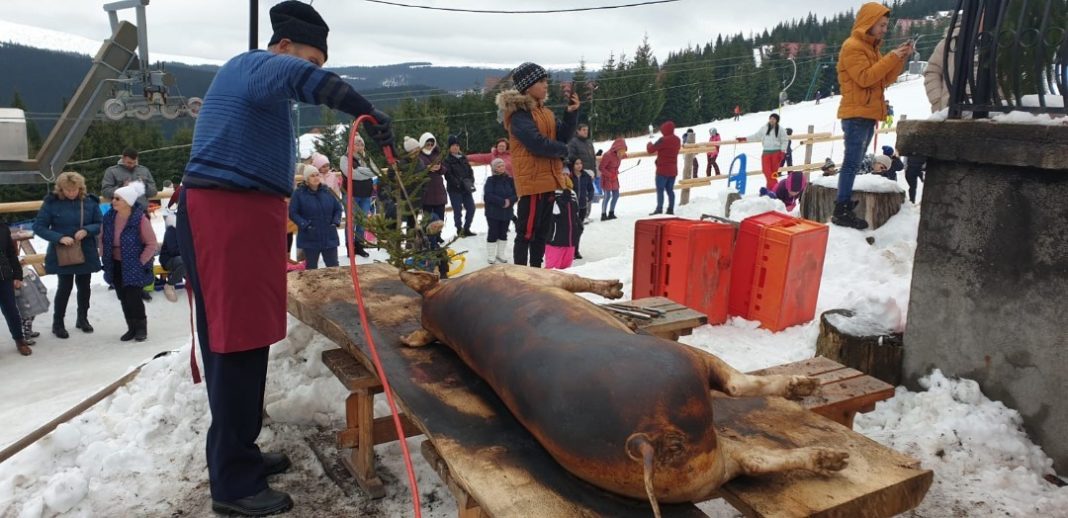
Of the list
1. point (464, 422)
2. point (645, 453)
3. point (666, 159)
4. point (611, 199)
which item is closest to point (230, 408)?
point (464, 422)

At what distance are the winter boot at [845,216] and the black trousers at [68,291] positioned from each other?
7969mm

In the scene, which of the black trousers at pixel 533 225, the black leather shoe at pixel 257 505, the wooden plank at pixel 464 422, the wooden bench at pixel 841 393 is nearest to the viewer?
the wooden plank at pixel 464 422

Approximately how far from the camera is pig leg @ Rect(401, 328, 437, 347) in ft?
10.7

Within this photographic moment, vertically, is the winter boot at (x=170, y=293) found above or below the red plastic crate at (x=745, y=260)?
below

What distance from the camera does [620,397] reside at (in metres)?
1.98

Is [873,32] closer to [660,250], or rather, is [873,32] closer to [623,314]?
[660,250]

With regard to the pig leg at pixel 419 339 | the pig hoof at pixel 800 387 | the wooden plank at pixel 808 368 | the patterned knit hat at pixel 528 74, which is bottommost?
the wooden plank at pixel 808 368

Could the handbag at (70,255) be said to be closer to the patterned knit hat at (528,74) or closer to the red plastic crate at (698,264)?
the patterned knit hat at (528,74)

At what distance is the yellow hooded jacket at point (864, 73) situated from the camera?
5.96 metres

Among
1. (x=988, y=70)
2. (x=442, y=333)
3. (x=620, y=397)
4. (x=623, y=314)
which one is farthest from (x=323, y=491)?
(x=988, y=70)

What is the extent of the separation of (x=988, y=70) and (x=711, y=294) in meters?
2.36

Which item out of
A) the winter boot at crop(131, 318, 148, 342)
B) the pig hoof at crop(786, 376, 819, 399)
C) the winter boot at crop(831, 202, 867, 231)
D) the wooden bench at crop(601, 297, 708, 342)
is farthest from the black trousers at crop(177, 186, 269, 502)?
the winter boot at crop(831, 202, 867, 231)

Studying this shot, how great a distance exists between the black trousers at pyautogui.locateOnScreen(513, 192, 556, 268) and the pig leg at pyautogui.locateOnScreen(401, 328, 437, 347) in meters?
2.89

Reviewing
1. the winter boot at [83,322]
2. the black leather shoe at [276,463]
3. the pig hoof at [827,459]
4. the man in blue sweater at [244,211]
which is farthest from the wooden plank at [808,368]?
the winter boot at [83,322]
